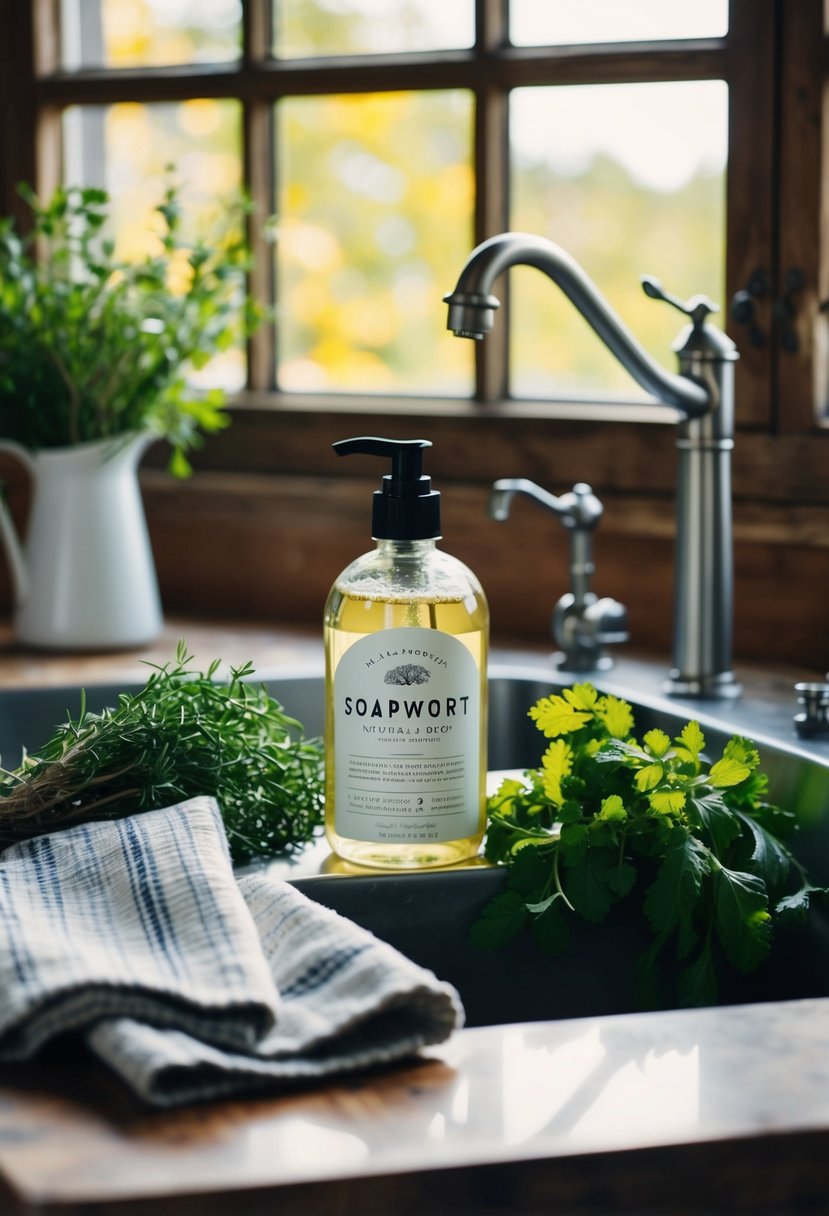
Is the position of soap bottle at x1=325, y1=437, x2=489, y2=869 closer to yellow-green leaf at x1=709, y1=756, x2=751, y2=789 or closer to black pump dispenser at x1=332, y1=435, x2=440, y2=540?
black pump dispenser at x1=332, y1=435, x2=440, y2=540

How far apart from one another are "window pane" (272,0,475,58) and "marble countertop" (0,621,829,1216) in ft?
4.14

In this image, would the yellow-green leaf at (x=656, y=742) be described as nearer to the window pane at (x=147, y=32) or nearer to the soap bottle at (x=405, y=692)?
the soap bottle at (x=405, y=692)

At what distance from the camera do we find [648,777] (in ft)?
2.82

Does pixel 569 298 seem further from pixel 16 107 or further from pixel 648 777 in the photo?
pixel 16 107

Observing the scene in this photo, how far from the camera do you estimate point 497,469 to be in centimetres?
162

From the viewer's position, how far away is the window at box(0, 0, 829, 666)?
1.44 m

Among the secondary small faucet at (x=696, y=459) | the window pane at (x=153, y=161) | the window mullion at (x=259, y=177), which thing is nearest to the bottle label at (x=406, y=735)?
the secondary small faucet at (x=696, y=459)

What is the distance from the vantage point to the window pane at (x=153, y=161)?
1817mm

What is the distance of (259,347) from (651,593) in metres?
0.54

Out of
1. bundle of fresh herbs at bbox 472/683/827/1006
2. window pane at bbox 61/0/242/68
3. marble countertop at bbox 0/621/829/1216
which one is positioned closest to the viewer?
marble countertop at bbox 0/621/829/1216

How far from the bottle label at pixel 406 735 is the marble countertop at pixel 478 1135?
24 cm

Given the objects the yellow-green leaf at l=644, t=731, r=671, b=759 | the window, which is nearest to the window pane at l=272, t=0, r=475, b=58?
the window

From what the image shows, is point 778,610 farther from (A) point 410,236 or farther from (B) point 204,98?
(B) point 204,98

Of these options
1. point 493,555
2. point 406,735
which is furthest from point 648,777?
point 493,555
